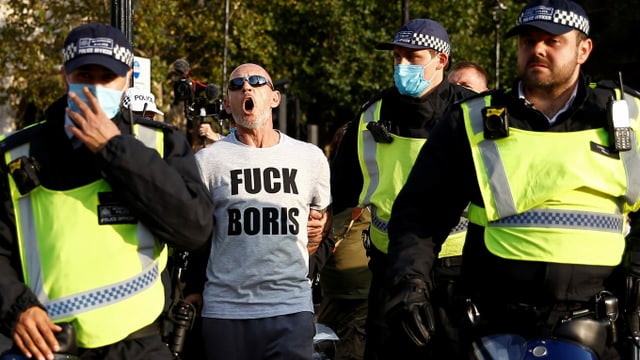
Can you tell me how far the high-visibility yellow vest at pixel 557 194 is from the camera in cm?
421

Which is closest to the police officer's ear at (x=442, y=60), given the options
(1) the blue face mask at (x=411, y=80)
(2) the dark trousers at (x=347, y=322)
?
(1) the blue face mask at (x=411, y=80)

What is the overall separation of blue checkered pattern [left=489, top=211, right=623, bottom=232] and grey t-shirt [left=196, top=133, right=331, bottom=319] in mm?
1766

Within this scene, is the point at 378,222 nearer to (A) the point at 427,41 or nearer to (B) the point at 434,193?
(A) the point at 427,41

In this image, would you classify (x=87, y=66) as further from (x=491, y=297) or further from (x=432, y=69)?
(x=432, y=69)

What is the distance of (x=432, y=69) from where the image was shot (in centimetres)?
707

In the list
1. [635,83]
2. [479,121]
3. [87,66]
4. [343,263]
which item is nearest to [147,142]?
[87,66]

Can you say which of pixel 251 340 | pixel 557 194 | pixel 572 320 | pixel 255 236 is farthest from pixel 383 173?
pixel 572 320

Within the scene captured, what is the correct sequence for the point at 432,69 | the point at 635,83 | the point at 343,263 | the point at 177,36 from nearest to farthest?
the point at 432,69
the point at 343,263
the point at 177,36
the point at 635,83

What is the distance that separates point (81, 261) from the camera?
4125mm

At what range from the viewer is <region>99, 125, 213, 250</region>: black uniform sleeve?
4.02m

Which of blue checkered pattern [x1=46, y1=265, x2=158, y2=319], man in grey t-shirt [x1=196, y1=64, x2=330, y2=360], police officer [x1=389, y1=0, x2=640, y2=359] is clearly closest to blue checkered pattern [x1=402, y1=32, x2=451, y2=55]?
man in grey t-shirt [x1=196, y1=64, x2=330, y2=360]

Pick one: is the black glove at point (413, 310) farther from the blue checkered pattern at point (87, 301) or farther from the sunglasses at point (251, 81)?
the sunglasses at point (251, 81)

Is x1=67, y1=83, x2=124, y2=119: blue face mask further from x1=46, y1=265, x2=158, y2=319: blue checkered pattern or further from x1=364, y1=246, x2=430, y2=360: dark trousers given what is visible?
x1=364, y1=246, x2=430, y2=360: dark trousers

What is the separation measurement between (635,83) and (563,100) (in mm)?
36385
